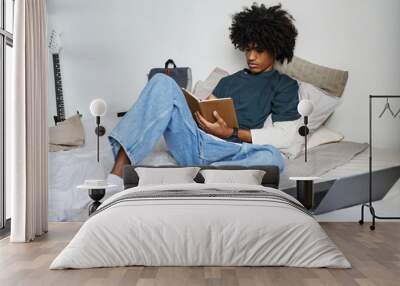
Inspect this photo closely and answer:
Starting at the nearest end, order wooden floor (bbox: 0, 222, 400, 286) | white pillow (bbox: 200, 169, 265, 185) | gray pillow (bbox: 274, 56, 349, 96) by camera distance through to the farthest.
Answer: wooden floor (bbox: 0, 222, 400, 286) → white pillow (bbox: 200, 169, 265, 185) → gray pillow (bbox: 274, 56, 349, 96)

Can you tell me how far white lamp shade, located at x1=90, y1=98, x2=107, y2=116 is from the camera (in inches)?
266

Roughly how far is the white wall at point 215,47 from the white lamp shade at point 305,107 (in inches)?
14.3

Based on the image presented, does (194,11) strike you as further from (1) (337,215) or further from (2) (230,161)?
(1) (337,215)

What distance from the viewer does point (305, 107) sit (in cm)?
672

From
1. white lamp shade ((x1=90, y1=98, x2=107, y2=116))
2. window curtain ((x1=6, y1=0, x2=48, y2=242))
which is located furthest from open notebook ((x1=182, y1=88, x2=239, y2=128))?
window curtain ((x1=6, y1=0, x2=48, y2=242))

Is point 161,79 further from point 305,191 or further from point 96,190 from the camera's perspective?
point 305,191

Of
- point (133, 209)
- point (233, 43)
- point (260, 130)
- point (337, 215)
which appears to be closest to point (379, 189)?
point (337, 215)

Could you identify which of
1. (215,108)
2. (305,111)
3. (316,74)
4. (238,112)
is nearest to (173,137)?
(215,108)

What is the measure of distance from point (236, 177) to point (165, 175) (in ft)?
2.49

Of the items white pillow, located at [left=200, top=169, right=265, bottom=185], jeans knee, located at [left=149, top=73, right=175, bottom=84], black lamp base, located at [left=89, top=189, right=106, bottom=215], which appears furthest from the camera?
jeans knee, located at [left=149, top=73, right=175, bottom=84]

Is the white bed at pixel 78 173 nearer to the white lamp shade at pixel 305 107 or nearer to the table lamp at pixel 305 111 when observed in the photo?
the table lamp at pixel 305 111

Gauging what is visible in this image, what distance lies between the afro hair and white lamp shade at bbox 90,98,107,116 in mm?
1707

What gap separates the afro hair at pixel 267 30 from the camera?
6.86 m

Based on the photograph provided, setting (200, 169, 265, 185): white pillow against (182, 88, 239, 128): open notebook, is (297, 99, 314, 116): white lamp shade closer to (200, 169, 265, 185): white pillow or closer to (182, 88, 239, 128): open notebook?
(182, 88, 239, 128): open notebook
